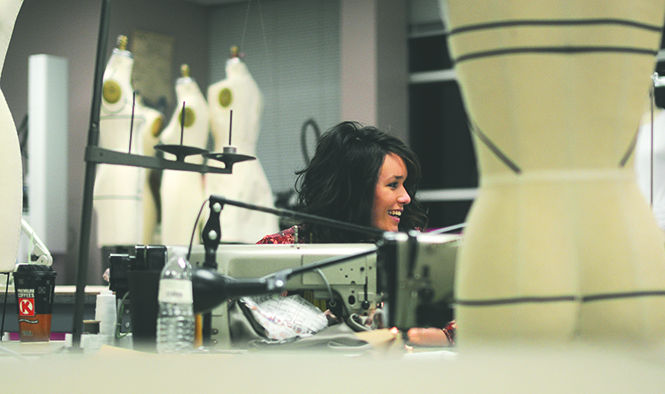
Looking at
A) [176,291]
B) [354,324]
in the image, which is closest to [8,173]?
[176,291]

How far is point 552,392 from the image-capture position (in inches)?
22.4

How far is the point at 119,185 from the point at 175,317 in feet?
9.03

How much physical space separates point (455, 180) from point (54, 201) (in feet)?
9.02

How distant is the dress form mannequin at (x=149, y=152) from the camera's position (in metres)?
4.36

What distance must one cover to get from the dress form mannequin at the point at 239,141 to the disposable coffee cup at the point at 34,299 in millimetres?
1843

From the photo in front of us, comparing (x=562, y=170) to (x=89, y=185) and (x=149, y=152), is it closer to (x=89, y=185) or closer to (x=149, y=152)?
A: (x=89, y=185)

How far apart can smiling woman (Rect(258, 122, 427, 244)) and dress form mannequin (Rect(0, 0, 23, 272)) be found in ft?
2.65

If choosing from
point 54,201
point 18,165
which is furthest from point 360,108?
point 18,165

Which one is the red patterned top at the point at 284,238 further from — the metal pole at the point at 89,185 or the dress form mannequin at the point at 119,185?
the dress form mannequin at the point at 119,185

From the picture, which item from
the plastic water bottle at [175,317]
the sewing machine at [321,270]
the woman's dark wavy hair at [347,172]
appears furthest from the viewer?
the woman's dark wavy hair at [347,172]

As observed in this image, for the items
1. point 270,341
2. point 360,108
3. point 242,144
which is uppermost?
point 360,108

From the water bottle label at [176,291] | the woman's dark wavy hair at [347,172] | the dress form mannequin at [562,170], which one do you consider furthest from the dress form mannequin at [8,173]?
the dress form mannequin at [562,170]

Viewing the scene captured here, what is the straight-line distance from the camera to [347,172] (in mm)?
2424

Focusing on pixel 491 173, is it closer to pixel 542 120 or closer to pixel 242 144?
pixel 542 120
